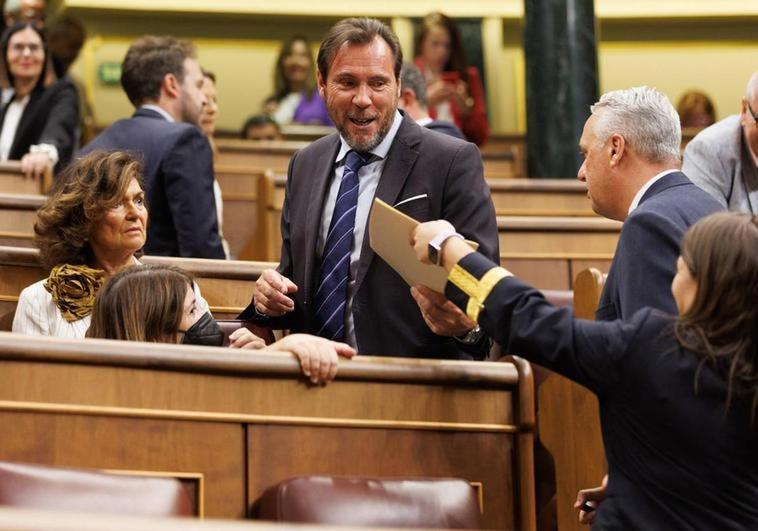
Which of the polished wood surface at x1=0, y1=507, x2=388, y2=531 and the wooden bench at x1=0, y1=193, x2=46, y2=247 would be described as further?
the wooden bench at x1=0, y1=193, x2=46, y2=247

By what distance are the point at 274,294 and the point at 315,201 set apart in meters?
0.26

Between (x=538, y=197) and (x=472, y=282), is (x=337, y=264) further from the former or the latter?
(x=538, y=197)

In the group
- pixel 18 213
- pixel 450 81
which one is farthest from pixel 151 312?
pixel 450 81

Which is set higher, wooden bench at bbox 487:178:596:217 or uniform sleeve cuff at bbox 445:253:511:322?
wooden bench at bbox 487:178:596:217

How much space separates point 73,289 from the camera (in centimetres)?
275

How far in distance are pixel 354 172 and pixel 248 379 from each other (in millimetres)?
637

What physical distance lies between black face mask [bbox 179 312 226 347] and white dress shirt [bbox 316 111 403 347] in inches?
10.4

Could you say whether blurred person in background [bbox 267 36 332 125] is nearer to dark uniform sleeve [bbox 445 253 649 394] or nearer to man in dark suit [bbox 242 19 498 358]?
man in dark suit [bbox 242 19 498 358]

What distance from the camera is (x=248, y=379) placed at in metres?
2.22

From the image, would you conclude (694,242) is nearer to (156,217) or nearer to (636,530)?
(636,530)

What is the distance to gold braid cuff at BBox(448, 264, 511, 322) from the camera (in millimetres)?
2072

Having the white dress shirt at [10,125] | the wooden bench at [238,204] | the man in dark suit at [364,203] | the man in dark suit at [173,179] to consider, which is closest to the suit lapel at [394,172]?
the man in dark suit at [364,203]

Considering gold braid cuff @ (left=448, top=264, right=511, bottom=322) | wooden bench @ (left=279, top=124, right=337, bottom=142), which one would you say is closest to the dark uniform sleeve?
gold braid cuff @ (left=448, top=264, right=511, bottom=322)

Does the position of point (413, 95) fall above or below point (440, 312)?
above
